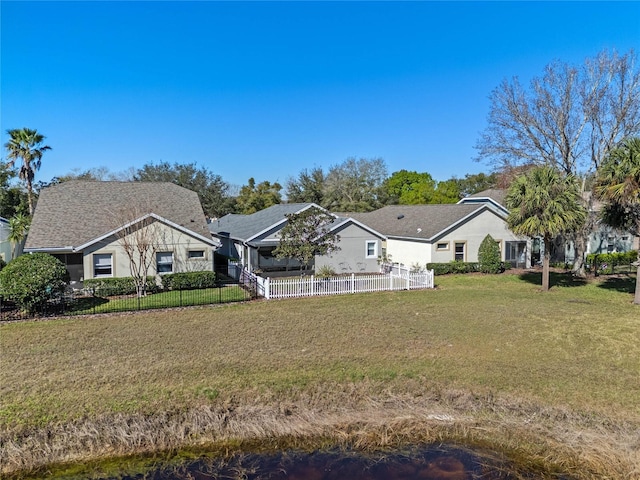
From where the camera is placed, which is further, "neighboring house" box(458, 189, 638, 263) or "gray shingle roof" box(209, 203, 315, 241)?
"neighboring house" box(458, 189, 638, 263)

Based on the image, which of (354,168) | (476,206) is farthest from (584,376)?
(354,168)

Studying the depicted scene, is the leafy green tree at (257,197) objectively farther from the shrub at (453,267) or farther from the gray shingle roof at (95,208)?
the shrub at (453,267)

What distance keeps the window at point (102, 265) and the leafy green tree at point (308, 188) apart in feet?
136

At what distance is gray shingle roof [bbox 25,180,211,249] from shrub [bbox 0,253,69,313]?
5.04 metres

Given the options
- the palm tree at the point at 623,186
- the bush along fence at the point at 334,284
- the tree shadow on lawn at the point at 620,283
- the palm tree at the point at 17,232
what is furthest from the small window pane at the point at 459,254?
the palm tree at the point at 17,232

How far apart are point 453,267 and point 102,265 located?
2013 centimetres

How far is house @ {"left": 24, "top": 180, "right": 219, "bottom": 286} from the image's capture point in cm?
2016

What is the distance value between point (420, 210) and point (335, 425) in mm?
26375

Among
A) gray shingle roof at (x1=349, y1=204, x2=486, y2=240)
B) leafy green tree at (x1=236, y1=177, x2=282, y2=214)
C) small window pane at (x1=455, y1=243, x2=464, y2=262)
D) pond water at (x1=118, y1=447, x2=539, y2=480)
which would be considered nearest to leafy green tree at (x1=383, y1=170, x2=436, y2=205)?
leafy green tree at (x1=236, y1=177, x2=282, y2=214)

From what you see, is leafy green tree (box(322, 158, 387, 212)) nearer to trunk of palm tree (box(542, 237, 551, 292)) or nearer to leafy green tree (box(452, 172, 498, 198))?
leafy green tree (box(452, 172, 498, 198))

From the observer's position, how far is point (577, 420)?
7738 millimetres

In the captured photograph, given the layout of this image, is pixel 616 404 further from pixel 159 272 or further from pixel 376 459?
pixel 159 272

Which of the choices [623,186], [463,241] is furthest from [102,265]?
[623,186]

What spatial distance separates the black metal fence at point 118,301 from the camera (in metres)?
15.5
